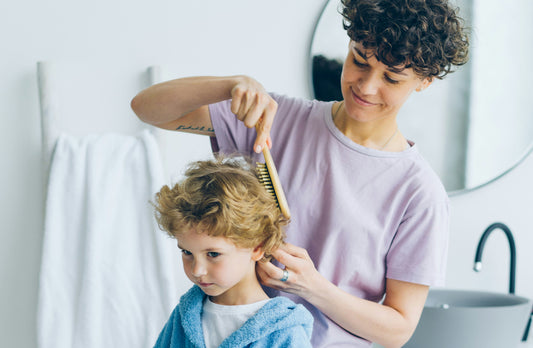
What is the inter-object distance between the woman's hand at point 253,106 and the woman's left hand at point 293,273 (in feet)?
0.54

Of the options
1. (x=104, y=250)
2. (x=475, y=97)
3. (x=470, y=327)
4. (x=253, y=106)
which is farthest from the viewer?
(x=475, y=97)

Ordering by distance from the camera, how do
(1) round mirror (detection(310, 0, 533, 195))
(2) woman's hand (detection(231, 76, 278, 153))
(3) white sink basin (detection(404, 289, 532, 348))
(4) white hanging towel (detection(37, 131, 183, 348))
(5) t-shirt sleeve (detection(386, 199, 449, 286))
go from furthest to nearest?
(1) round mirror (detection(310, 0, 533, 195))
(4) white hanging towel (detection(37, 131, 183, 348))
(3) white sink basin (detection(404, 289, 532, 348))
(5) t-shirt sleeve (detection(386, 199, 449, 286))
(2) woman's hand (detection(231, 76, 278, 153))

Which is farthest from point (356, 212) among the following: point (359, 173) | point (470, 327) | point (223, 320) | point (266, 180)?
point (470, 327)

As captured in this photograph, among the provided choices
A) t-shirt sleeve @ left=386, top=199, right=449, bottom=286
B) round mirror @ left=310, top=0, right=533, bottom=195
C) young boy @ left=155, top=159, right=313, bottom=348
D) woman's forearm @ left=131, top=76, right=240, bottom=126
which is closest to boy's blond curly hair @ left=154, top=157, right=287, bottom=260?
young boy @ left=155, top=159, right=313, bottom=348

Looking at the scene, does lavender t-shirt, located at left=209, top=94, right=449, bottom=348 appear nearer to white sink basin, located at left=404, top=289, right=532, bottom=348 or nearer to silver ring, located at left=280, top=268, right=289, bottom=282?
silver ring, located at left=280, top=268, right=289, bottom=282

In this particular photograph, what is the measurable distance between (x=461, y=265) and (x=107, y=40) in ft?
3.78

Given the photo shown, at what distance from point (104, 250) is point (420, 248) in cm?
78

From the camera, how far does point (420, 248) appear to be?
2.91ft

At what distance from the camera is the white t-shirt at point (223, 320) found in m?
0.82

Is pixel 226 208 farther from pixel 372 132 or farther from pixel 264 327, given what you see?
pixel 372 132

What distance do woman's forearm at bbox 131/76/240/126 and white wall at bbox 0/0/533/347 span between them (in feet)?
1.75

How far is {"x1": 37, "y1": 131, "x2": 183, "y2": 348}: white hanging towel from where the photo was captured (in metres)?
1.30

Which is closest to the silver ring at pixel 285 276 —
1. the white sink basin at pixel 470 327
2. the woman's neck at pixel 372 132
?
the woman's neck at pixel 372 132

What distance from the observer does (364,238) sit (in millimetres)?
886
